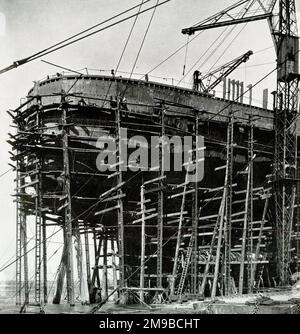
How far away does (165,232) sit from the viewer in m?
27.4

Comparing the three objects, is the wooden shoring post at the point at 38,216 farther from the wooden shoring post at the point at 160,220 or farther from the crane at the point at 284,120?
the crane at the point at 284,120

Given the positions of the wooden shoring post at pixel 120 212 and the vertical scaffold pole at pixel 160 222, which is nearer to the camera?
the wooden shoring post at pixel 120 212

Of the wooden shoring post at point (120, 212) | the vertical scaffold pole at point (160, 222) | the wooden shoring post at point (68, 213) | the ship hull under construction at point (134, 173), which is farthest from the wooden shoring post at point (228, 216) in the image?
the wooden shoring post at point (68, 213)

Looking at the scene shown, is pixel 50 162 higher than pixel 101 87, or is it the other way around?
pixel 101 87

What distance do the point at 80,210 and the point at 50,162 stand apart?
169 inches

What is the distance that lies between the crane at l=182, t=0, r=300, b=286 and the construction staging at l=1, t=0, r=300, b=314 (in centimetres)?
7

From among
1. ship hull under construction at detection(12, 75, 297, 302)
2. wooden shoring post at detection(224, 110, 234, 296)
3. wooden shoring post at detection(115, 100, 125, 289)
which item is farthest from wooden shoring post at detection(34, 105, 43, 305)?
wooden shoring post at detection(224, 110, 234, 296)

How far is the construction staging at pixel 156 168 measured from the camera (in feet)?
73.9

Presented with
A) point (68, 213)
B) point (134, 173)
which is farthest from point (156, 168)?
point (68, 213)

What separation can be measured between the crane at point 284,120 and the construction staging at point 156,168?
7 cm

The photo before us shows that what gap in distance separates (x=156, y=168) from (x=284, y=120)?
27.9 ft

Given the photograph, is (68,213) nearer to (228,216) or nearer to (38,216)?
(38,216)
